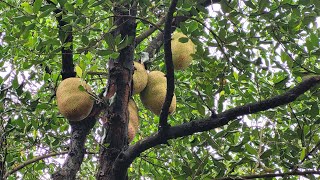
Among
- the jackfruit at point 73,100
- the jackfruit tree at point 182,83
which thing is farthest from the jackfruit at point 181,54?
the jackfruit at point 73,100

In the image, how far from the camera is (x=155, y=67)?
2164 millimetres

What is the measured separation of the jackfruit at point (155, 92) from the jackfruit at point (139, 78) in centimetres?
3

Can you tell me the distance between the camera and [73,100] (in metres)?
1.76

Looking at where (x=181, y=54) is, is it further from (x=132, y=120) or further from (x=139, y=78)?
(x=132, y=120)

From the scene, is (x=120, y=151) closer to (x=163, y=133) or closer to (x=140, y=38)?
(x=163, y=133)

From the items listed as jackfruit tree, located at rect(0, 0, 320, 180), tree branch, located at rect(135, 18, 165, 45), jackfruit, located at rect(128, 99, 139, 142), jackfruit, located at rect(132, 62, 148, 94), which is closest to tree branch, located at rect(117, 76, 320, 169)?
jackfruit tree, located at rect(0, 0, 320, 180)

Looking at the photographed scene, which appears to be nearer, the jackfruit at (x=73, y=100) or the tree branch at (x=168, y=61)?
the tree branch at (x=168, y=61)

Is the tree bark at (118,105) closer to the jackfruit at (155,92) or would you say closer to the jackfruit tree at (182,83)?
the jackfruit tree at (182,83)

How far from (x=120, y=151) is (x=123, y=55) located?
358 millimetres

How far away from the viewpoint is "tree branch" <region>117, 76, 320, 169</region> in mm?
1282

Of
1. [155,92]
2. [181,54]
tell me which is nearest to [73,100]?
[155,92]

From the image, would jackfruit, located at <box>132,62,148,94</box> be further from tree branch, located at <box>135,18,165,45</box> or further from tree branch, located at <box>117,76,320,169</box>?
tree branch, located at <box>117,76,320,169</box>

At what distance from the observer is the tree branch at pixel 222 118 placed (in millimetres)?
1282

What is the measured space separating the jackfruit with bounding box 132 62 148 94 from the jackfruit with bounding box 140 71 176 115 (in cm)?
3
